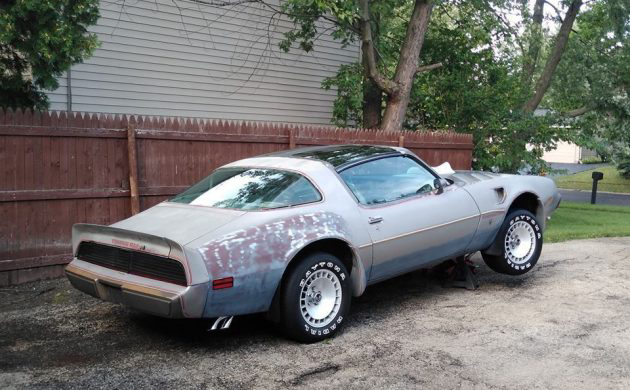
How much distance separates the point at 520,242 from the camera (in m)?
6.57

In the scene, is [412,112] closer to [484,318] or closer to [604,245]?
[604,245]

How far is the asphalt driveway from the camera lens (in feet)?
13.4

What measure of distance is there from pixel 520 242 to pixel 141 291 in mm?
4093

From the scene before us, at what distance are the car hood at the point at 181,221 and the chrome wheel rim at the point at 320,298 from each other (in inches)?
30.7

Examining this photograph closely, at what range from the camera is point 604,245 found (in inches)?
371

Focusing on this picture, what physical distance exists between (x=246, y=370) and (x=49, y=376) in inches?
52.5

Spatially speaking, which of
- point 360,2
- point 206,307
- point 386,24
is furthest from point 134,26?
point 206,307

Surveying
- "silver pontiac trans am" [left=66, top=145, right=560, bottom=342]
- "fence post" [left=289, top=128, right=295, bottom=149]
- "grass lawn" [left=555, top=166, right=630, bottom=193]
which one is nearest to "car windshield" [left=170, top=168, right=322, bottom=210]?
"silver pontiac trans am" [left=66, top=145, right=560, bottom=342]

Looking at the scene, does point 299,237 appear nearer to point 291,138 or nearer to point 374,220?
point 374,220

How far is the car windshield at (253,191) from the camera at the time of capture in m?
5.02

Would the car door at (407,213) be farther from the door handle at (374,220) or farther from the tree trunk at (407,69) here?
the tree trunk at (407,69)

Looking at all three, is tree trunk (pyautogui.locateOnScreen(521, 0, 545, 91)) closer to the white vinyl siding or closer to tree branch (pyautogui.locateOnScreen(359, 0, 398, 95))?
tree branch (pyautogui.locateOnScreen(359, 0, 398, 95))

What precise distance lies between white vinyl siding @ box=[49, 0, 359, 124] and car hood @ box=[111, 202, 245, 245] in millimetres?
6111

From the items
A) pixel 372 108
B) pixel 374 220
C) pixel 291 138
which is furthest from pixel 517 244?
pixel 372 108
